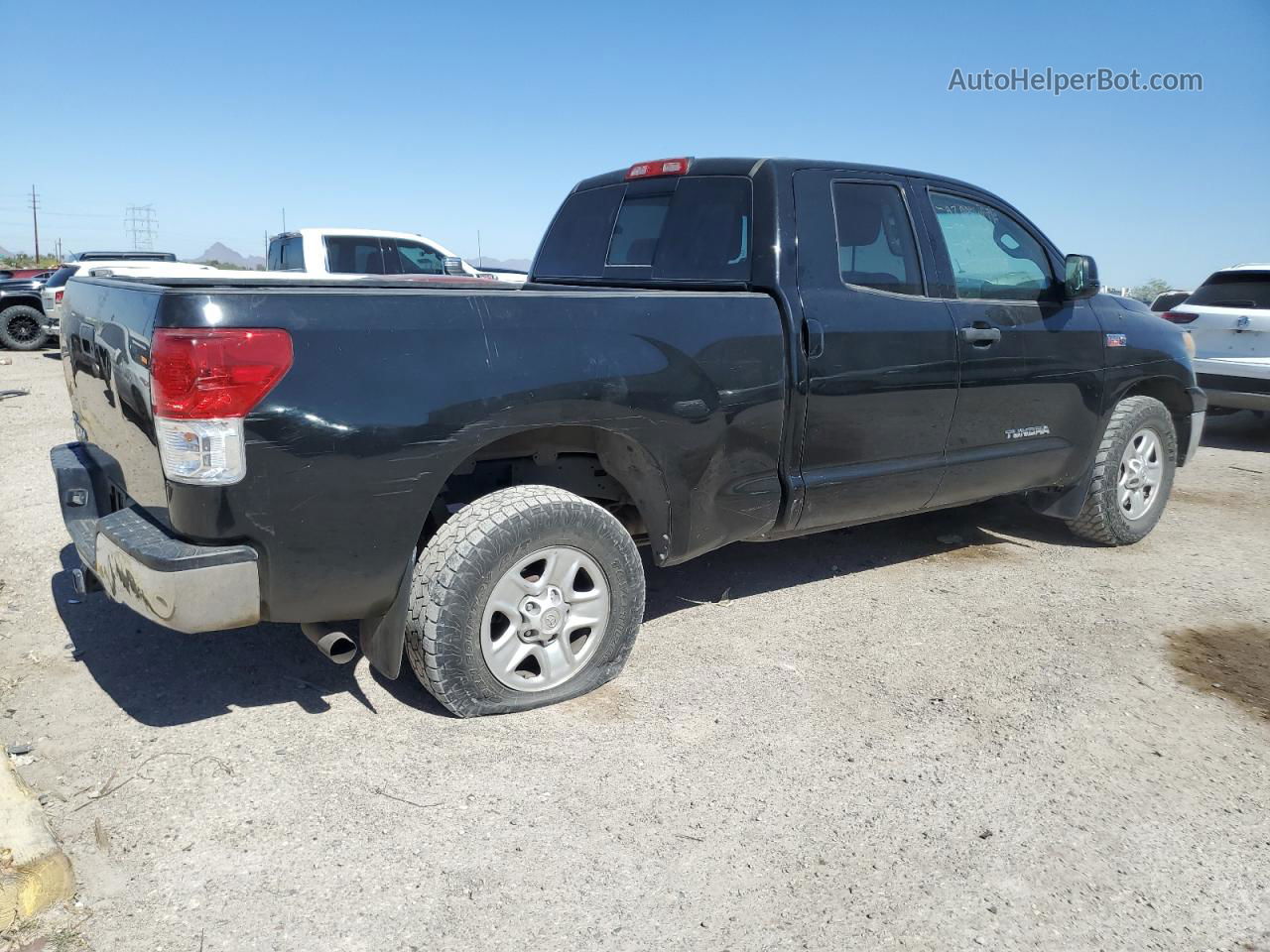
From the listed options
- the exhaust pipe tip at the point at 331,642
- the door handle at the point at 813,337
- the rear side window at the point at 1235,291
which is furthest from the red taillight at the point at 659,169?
the rear side window at the point at 1235,291

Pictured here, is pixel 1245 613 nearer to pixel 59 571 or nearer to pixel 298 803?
pixel 298 803

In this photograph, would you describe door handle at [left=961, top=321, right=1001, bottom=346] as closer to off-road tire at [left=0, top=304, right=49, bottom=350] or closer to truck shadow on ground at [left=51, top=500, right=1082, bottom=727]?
truck shadow on ground at [left=51, top=500, right=1082, bottom=727]

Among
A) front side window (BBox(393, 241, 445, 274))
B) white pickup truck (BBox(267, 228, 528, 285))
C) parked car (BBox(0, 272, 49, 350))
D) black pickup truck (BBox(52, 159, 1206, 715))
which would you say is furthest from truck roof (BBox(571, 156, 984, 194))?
parked car (BBox(0, 272, 49, 350))

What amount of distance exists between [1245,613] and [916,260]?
7.57 feet

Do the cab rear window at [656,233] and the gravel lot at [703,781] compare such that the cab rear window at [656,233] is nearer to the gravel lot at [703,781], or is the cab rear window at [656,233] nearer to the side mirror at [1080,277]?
the gravel lot at [703,781]

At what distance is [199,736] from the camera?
3182 millimetres

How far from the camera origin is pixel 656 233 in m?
4.46

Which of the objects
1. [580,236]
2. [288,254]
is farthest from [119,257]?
[580,236]

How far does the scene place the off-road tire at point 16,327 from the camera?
1664 cm

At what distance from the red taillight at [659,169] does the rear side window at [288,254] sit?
27.6 feet

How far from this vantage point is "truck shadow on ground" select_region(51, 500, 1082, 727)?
3.47 meters

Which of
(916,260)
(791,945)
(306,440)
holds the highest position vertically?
(916,260)

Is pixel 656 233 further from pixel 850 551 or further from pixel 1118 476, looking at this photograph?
pixel 1118 476

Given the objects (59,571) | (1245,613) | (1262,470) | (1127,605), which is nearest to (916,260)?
(1127,605)
